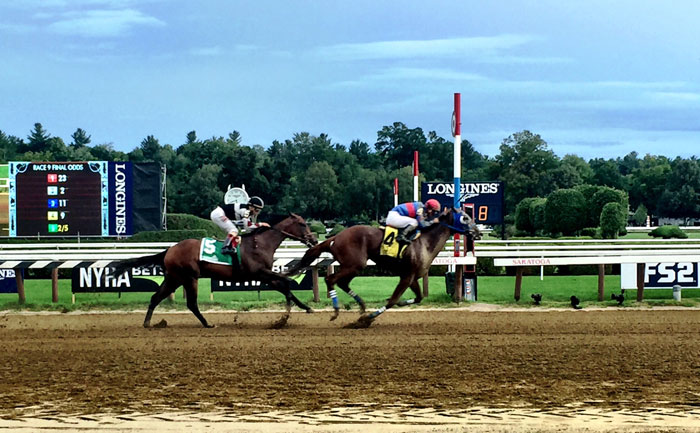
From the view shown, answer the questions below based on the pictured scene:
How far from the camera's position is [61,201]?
862 inches

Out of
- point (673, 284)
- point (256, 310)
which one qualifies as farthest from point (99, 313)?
point (673, 284)

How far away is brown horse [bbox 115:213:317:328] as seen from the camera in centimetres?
1241

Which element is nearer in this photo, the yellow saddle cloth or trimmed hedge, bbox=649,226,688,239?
the yellow saddle cloth

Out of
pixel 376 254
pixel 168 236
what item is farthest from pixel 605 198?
pixel 376 254

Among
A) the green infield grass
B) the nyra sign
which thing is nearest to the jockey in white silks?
the green infield grass

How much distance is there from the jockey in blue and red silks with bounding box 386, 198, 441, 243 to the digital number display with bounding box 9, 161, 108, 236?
37.1ft

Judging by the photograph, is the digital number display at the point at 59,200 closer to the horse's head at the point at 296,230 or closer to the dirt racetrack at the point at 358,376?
Answer: the dirt racetrack at the point at 358,376

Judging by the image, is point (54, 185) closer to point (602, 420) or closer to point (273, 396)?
point (273, 396)

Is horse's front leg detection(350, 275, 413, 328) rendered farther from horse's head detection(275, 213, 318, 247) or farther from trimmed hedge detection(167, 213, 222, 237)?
trimmed hedge detection(167, 213, 222, 237)

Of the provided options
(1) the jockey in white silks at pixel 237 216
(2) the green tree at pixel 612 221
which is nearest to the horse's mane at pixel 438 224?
(1) the jockey in white silks at pixel 237 216

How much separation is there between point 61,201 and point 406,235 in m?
12.0

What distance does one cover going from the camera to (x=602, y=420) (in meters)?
6.48

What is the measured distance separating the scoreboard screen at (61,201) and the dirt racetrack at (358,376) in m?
9.11

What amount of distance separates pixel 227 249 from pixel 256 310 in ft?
9.49
